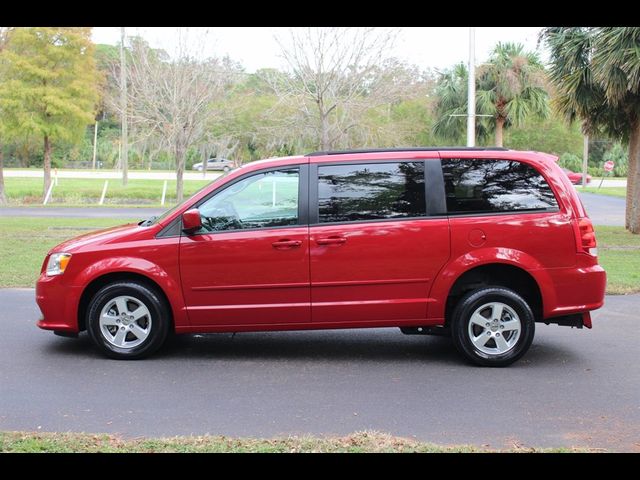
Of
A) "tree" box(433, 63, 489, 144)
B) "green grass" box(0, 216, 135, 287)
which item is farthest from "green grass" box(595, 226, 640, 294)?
"green grass" box(0, 216, 135, 287)

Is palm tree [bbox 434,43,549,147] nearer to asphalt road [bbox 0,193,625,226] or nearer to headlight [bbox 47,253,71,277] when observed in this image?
asphalt road [bbox 0,193,625,226]

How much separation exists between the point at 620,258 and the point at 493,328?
26.0 feet

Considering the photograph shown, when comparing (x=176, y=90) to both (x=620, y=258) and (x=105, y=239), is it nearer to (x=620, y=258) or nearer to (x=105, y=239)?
(x=620, y=258)

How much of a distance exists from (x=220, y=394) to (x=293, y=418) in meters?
0.81

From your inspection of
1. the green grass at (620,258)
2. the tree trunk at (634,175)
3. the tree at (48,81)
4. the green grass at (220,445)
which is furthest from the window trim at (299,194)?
the tree at (48,81)

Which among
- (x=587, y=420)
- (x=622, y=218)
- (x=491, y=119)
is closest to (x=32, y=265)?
(x=587, y=420)

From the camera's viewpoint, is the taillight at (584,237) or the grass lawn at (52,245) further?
the grass lawn at (52,245)

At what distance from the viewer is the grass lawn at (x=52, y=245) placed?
34.2 feet

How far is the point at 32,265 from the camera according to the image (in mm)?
11625

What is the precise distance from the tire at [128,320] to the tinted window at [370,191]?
1.69m

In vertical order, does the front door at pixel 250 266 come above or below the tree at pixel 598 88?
below

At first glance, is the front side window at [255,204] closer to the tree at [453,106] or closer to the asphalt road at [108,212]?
the asphalt road at [108,212]

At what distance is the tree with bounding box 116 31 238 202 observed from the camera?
23.3 meters

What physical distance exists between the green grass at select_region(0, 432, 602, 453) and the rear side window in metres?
2.58
